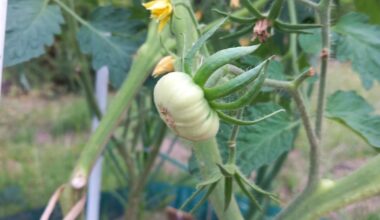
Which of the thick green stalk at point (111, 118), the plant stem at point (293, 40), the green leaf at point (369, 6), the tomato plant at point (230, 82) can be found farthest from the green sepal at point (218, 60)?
the green leaf at point (369, 6)

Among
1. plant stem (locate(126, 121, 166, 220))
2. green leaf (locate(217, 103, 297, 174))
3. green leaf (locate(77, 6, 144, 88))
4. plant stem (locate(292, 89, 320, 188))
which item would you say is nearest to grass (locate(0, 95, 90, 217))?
plant stem (locate(126, 121, 166, 220))

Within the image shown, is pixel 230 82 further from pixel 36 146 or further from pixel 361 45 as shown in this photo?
pixel 36 146

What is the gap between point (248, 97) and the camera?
371 mm

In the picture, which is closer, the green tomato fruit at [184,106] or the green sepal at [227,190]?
the green tomato fruit at [184,106]

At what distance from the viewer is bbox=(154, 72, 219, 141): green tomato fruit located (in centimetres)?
36

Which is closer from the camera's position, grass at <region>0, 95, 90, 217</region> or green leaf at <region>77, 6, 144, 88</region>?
green leaf at <region>77, 6, 144, 88</region>

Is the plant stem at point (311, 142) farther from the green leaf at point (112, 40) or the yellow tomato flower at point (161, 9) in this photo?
the green leaf at point (112, 40)

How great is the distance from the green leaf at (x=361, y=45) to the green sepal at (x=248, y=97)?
268 mm

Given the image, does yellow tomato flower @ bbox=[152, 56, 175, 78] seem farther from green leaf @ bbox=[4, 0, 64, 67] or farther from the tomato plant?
green leaf @ bbox=[4, 0, 64, 67]

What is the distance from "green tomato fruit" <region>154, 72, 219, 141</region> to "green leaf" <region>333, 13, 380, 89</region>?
28 centimetres

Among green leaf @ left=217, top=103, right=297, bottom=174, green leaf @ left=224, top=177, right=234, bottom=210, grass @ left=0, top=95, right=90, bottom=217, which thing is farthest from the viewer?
grass @ left=0, top=95, right=90, bottom=217

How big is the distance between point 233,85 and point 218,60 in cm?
2

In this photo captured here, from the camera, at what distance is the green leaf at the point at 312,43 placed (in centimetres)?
65

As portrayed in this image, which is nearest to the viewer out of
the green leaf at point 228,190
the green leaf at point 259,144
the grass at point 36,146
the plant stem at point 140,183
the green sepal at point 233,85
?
the green sepal at point 233,85
